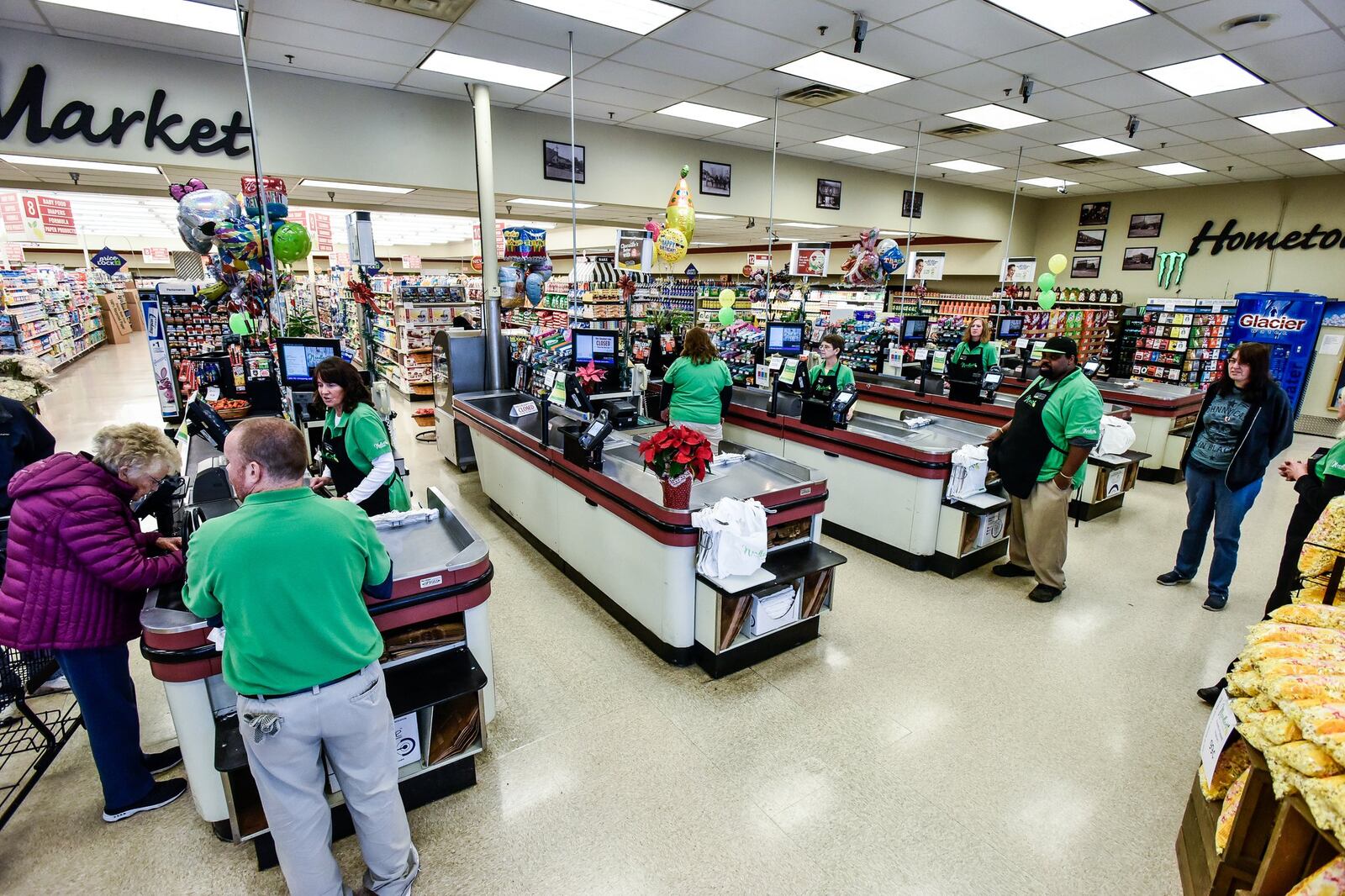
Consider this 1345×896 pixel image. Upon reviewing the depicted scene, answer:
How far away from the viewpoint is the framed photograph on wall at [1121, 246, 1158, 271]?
462 inches

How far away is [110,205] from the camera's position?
48.6 ft

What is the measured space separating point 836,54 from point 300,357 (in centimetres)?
484

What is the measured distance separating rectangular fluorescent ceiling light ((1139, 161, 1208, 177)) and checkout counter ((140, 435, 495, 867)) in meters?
11.3

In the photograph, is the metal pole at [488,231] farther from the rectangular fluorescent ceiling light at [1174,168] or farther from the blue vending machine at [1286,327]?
the blue vending machine at [1286,327]

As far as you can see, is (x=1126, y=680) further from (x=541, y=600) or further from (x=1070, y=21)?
(x=1070, y=21)

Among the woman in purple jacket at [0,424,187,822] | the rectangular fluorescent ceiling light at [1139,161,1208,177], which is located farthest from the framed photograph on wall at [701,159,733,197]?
the woman in purple jacket at [0,424,187,822]

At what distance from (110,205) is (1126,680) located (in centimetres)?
2073

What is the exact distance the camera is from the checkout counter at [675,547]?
3.26m

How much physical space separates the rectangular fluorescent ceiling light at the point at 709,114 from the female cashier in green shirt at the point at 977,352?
356 cm

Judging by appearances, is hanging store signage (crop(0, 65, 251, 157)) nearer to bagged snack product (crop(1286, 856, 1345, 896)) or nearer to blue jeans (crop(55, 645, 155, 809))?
blue jeans (crop(55, 645, 155, 809))

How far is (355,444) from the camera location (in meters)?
3.20

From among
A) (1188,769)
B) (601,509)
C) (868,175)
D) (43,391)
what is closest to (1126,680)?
(1188,769)

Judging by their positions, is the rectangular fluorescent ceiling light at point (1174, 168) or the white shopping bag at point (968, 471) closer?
the white shopping bag at point (968, 471)

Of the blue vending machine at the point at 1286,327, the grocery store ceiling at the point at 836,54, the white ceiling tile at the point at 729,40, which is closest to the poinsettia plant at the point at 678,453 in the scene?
the grocery store ceiling at the point at 836,54
